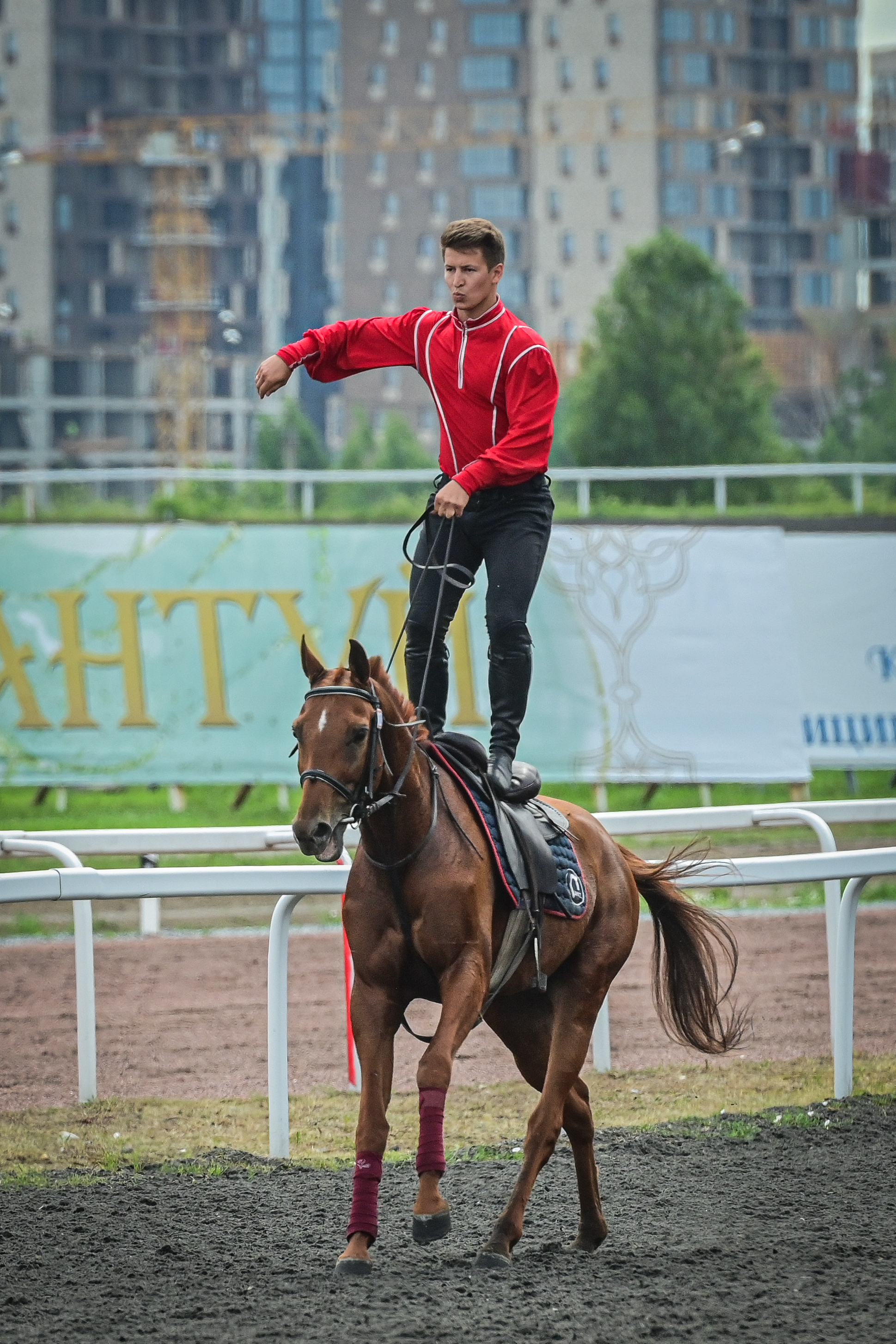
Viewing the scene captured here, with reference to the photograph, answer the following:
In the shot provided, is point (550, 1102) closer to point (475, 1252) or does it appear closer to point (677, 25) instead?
point (475, 1252)

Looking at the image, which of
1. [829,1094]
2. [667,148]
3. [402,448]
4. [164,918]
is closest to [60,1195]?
[829,1094]

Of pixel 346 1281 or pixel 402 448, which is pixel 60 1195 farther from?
pixel 402 448

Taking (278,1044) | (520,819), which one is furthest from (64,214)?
(520,819)

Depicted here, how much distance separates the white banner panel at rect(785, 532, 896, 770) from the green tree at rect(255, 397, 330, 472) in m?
47.2

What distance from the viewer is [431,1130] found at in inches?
169

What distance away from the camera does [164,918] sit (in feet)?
40.2

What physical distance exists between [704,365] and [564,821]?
47.1m

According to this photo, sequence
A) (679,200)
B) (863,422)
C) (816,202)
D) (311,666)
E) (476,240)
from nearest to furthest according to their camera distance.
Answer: (311,666), (476,240), (863,422), (679,200), (816,202)

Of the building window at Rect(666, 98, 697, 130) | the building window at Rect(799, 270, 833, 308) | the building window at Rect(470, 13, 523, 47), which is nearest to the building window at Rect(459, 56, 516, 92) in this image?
the building window at Rect(470, 13, 523, 47)

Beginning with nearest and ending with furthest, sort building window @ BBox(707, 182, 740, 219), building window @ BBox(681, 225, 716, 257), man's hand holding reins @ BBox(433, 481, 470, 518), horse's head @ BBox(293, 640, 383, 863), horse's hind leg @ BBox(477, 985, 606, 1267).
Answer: horse's head @ BBox(293, 640, 383, 863), horse's hind leg @ BBox(477, 985, 606, 1267), man's hand holding reins @ BBox(433, 481, 470, 518), building window @ BBox(707, 182, 740, 219), building window @ BBox(681, 225, 716, 257)

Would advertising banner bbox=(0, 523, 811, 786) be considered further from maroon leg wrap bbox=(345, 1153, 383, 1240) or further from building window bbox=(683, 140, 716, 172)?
building window bbox=(683, 140, 716, 172)

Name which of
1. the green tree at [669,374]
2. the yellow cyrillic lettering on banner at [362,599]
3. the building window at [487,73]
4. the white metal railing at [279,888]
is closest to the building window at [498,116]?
the building window at [487,73]

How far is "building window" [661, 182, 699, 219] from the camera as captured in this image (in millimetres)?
83750

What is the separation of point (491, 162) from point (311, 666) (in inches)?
3231
